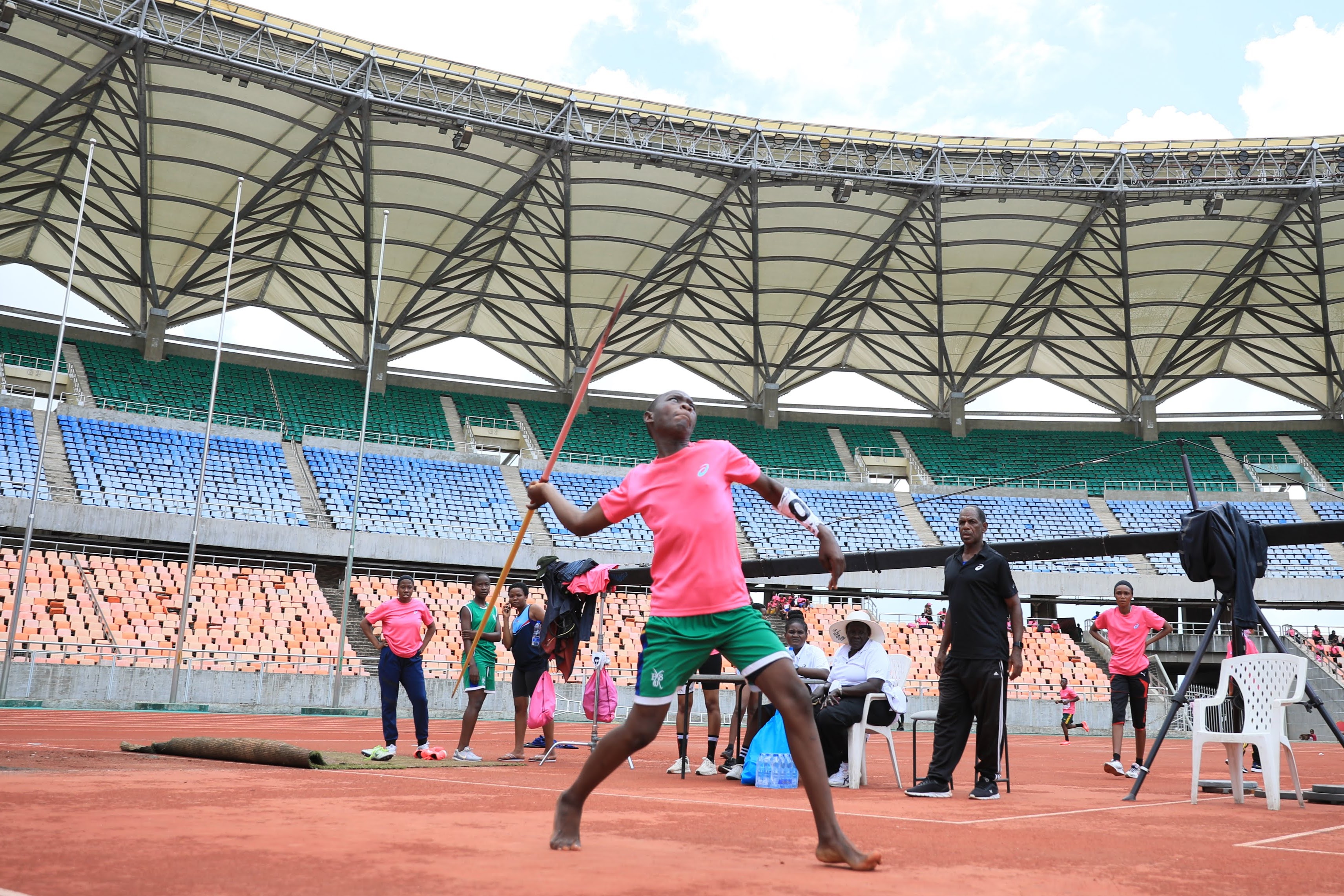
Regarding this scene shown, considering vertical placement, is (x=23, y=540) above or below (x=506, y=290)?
below

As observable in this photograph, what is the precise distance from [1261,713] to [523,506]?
91.3 feet

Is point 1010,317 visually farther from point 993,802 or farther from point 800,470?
point 993,802

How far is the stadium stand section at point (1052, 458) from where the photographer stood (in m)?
37.7

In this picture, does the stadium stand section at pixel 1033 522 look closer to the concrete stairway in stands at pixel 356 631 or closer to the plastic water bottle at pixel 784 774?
the concrete stairway in stands at pixel 356 631

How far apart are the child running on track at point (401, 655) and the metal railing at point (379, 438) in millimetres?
24363

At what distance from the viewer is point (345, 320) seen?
1356 inches

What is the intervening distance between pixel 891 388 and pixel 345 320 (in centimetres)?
1902

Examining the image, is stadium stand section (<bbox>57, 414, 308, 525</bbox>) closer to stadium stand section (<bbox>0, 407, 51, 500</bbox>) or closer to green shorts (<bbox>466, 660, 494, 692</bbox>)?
stadium stand section (<bbox>0, 407, 51, 500</bbox>)

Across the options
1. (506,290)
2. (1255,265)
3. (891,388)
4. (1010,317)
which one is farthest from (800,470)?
(1255,265)

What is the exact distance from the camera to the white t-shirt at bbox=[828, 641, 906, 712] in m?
8.38

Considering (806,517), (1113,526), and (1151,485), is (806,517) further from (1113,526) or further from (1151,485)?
(1151,485)

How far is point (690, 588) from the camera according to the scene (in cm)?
408

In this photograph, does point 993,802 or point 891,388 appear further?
point 891,388

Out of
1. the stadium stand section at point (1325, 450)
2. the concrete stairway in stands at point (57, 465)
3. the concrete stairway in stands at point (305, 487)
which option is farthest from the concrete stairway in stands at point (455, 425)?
the stadium stand section at point (1325, 450)
